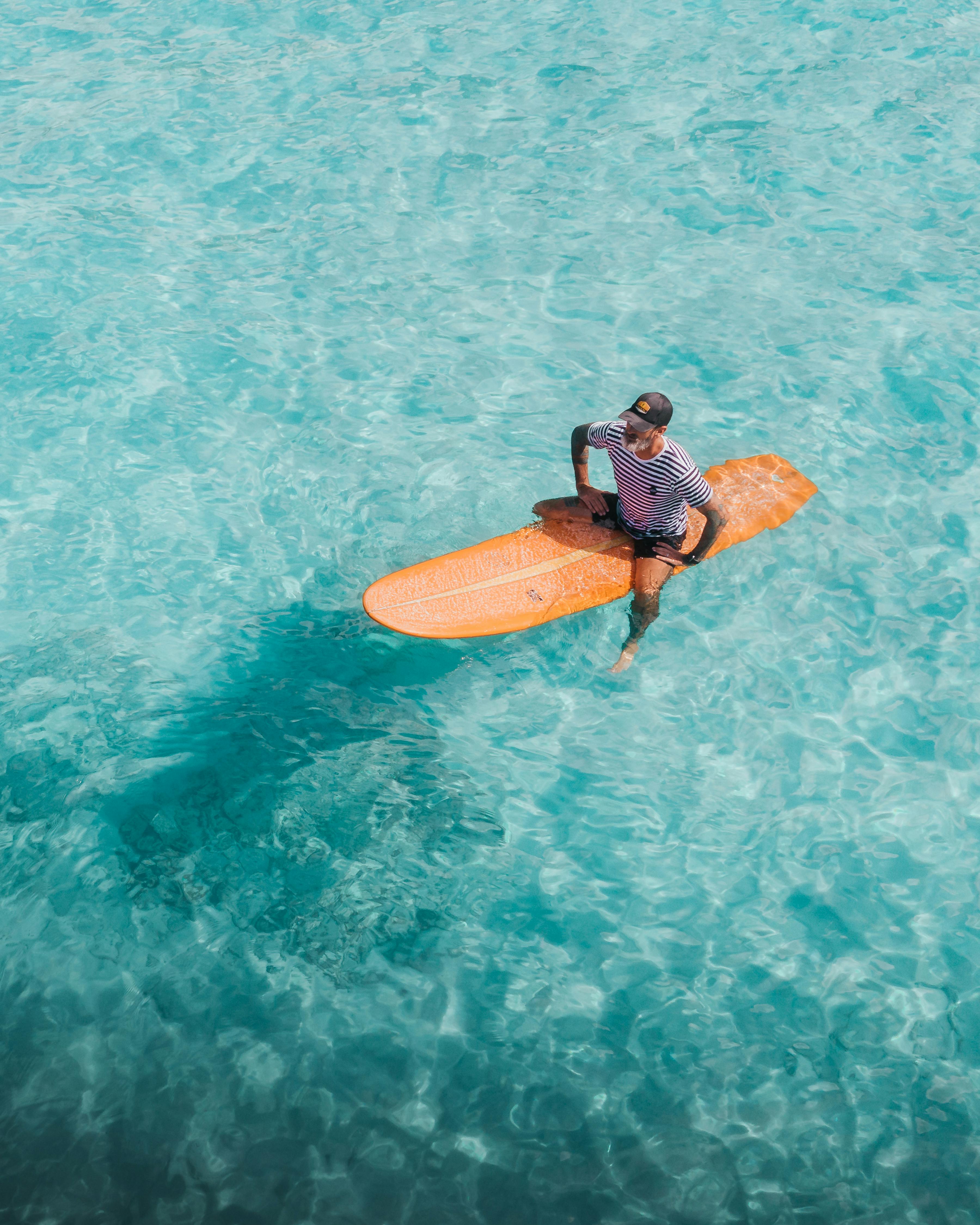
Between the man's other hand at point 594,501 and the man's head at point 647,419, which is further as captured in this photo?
the man's other hand at point 594,501

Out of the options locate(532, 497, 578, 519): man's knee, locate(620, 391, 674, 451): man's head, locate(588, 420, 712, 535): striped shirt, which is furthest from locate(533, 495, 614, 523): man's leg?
locate(620, 391, 674, 451): man's head

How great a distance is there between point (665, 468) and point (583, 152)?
19.1 feet

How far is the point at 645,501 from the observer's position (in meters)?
5.53

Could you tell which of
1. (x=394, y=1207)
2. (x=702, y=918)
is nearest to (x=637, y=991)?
(x=702, y=918)

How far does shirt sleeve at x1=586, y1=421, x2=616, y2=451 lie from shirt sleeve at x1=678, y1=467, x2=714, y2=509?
520 millimetres

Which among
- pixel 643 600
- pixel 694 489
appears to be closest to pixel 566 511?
pixel 643 600

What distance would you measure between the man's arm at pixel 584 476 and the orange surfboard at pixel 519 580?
13cm

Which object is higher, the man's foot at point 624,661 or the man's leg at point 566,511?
the man's leg at point 566,511

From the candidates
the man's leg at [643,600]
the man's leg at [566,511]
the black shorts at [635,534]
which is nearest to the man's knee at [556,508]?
the man's leg at [566,511]

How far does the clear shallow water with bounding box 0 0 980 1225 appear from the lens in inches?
167

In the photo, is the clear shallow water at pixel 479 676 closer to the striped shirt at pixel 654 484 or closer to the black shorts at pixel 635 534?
the black shorts at pixel 635 534

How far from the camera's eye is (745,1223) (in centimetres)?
400

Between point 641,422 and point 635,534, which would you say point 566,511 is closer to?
point 635,534

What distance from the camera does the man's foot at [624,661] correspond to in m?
5.77
